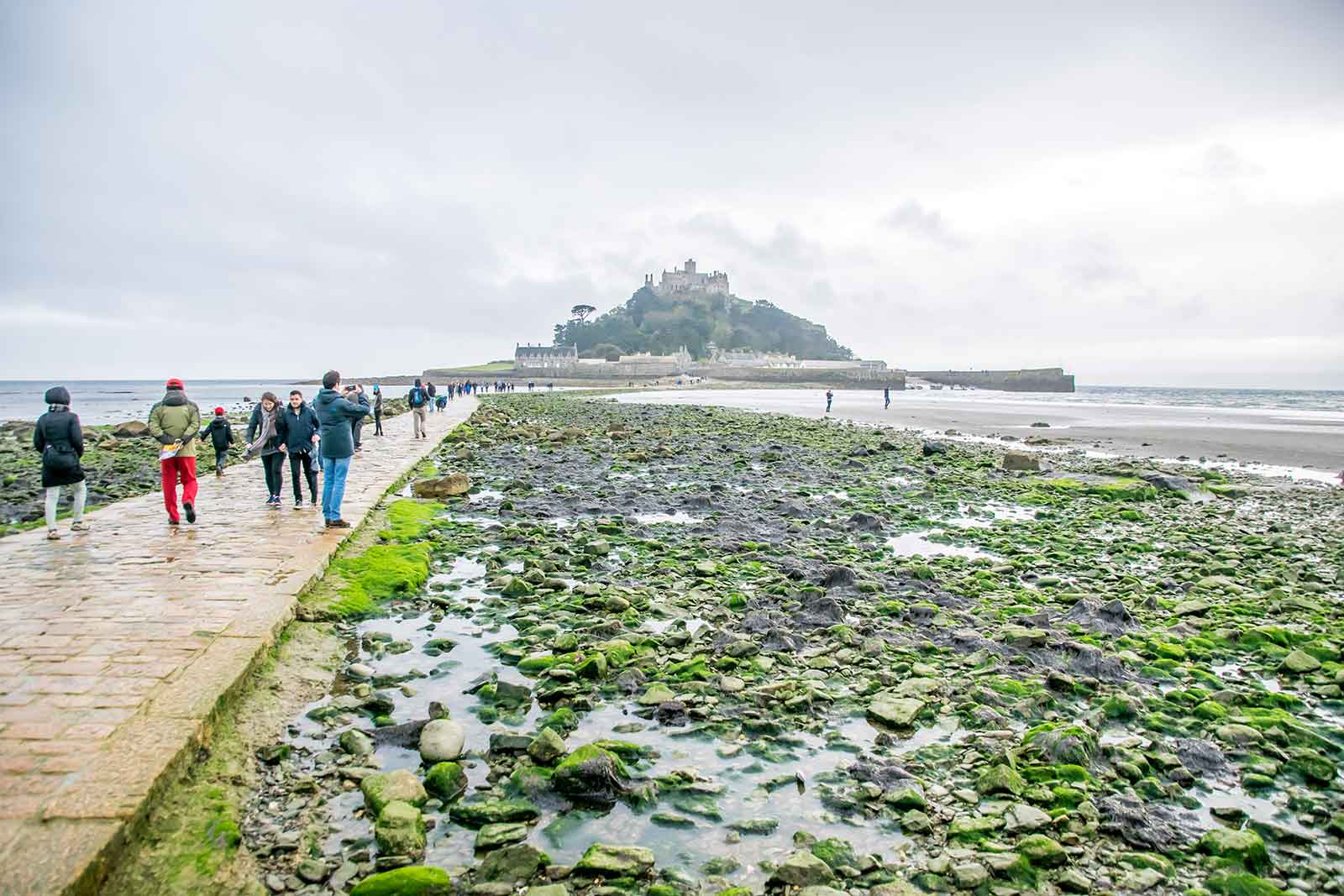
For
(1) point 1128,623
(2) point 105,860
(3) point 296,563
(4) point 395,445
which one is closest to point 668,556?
(3) point 296,563

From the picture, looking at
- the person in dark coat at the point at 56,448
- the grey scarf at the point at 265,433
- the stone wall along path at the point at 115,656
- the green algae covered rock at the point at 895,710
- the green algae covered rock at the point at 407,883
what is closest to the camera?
the green algae covered rock at the point at 407,883

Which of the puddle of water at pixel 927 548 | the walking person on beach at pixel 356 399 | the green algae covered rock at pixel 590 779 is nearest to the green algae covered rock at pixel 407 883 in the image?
the green algae covered rock at pixel 590 779

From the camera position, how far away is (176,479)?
1042cm

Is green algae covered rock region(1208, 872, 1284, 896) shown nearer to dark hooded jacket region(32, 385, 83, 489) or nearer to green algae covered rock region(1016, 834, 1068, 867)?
green algae covered rock region(1016, 834, 1068, 867)

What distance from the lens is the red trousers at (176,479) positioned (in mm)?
10102

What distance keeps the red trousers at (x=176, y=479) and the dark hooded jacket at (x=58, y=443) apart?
0.98 metres

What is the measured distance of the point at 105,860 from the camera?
3.11 m

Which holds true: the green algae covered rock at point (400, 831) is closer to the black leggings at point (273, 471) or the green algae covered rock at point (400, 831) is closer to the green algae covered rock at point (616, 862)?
the green algae covered rock at point (616, 862)

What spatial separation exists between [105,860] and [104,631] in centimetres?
340

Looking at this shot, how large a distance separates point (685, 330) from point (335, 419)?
564 ft

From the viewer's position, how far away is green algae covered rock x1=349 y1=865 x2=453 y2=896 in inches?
124

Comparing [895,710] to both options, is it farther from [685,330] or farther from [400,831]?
[685,330]

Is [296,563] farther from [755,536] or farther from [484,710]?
[755,536]

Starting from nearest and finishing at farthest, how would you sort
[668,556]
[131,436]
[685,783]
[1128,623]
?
1. [685,783]
2. [1128,623]
3. [668,556]
4. [131,436]
